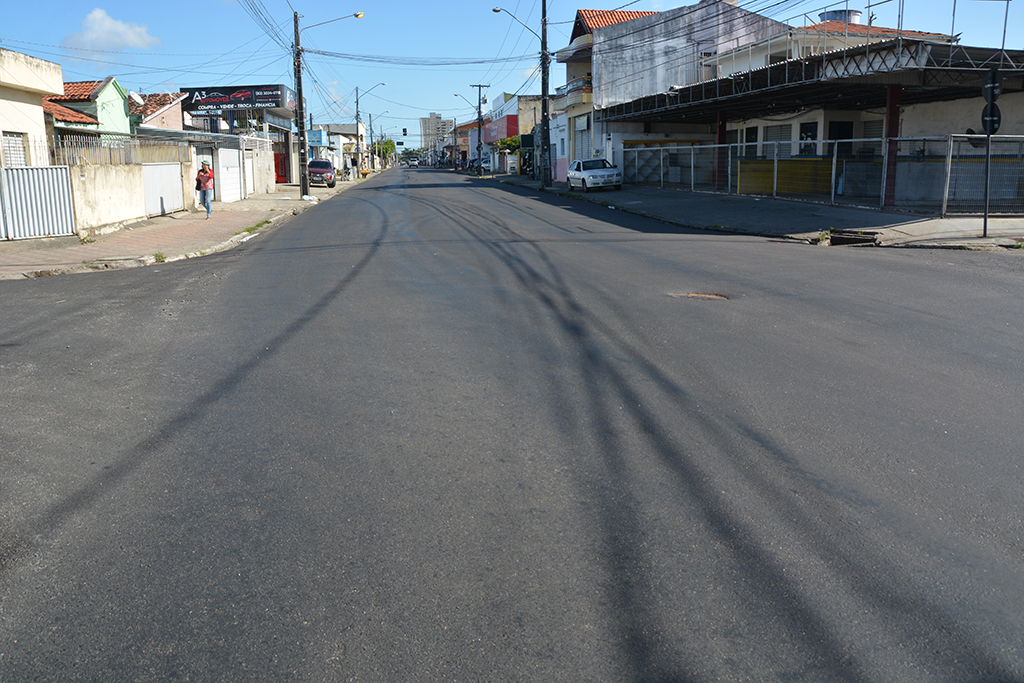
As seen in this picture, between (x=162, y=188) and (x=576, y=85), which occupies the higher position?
(x=576, y=85)

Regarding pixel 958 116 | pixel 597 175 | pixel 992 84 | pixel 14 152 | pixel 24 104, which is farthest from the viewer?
pixel 597 175

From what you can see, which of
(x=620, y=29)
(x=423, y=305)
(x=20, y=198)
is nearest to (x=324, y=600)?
(x=423, y=305)

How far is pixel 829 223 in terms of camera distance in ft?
62.9

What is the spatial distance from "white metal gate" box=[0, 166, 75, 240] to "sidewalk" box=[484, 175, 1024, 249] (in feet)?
48.9

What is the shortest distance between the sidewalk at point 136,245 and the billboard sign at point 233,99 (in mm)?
37291

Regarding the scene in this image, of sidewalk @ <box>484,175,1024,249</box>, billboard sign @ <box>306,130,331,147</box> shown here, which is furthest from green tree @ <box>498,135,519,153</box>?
sidewalk @ <box>484,175,1024,249</box>

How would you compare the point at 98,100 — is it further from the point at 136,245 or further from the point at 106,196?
the point at 136,245

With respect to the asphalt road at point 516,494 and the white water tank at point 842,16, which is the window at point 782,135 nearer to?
the white water tank at point 842,16

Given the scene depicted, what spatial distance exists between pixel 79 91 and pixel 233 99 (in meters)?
25.0

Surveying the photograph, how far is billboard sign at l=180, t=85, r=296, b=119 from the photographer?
198 feet

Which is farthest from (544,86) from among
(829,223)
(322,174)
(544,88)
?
(829,223)

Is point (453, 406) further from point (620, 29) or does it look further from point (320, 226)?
point (620, 29)

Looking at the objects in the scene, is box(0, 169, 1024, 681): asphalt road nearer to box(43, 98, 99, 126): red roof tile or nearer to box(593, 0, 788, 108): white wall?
box(43, 98, 99, 126): red roof tile

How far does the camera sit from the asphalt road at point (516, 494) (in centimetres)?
301
